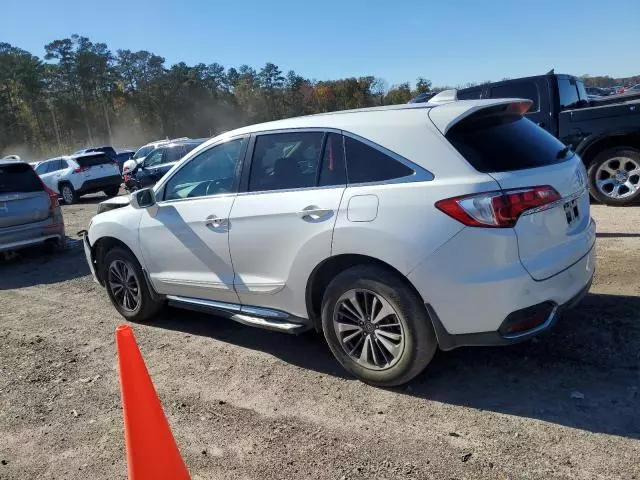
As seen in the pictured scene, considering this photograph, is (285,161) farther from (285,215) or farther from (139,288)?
(139,288)

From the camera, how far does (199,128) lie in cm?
8856

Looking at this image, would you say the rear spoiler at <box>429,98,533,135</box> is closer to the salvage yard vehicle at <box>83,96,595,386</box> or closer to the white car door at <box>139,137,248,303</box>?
the salvage yard vehicle at <box>83,96,595,386</box>

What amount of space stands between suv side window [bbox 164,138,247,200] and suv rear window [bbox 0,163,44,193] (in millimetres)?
5348

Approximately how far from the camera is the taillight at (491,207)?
9.64ft

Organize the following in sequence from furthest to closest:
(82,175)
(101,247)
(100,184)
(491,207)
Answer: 1. (100,184)
2. (82,175)
3. (101,247)
4. (491,207)

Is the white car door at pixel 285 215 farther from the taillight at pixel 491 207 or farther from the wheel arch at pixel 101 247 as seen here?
the wheel arch at pixel 101 247

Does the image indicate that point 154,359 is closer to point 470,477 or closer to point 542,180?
point 470,477

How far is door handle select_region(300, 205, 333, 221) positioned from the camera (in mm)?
3469

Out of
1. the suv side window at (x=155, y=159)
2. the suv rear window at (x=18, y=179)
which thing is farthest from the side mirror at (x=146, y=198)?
the suv side window at (x=155, y=159)

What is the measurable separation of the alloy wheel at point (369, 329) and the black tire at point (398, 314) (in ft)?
0.08

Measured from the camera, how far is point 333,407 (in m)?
3.41

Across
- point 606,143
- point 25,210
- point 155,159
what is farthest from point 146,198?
point 155,159

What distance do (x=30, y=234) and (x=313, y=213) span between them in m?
7.05

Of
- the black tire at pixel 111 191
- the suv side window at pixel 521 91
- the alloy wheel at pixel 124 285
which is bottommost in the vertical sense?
the alloy wheel at pixel 124 285
